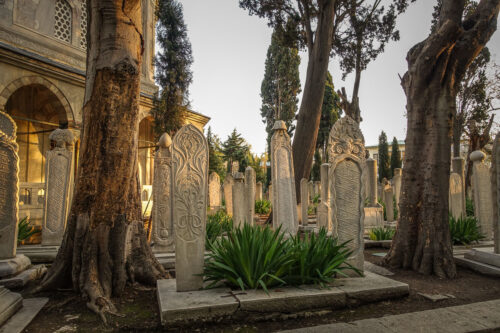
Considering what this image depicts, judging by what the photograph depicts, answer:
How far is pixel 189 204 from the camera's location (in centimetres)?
342

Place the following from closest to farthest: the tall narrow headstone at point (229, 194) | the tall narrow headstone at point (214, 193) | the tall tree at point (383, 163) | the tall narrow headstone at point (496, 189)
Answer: the tall narrow headstone at point (496, 189), the tall narrow headstone at point (229, 194), the tall narrow headstone at point (214, 193), the tall tree at point (383, 163)

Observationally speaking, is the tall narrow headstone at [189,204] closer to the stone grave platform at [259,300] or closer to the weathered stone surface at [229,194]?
the stone grave platform at [259,300]

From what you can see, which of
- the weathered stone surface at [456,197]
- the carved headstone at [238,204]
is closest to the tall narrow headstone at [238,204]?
the carved headstone at [238,204]

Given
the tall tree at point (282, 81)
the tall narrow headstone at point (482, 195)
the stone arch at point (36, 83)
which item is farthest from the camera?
the tall tree at point (282, 81)

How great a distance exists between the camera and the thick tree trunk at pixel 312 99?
9711 mm

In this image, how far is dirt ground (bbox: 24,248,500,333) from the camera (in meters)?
2.76

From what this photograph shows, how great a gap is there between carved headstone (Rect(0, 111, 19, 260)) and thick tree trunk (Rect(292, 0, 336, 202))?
23.3 ft

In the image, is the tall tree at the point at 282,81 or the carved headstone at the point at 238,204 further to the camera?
the tall tree at the point at 282,81

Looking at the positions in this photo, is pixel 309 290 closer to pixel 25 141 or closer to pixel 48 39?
pixel 25 141

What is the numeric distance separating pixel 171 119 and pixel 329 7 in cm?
874

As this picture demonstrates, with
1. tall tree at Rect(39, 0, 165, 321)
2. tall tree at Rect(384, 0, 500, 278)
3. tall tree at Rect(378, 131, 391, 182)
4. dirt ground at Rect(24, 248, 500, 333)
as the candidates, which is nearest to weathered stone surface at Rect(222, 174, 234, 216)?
tall tree at Rect(384, 0, 500, 278)

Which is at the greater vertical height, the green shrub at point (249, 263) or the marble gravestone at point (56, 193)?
the marble gravestone at point (56, 193)

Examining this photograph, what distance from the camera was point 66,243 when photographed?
3.62m

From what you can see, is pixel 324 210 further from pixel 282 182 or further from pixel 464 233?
pixel 464 233
